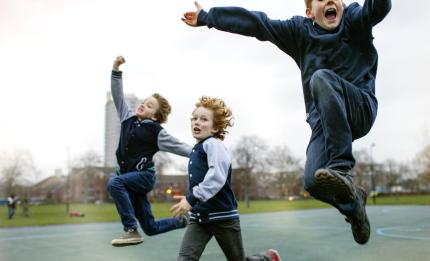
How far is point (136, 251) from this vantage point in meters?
8.53

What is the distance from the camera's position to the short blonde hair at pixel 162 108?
17.0ft

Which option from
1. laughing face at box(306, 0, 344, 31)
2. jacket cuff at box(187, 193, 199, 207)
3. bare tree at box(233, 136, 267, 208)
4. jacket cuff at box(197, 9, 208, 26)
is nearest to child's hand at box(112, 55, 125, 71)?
jacket cuff at box(197, 9, 208, 26)

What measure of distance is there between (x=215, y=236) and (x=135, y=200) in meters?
1.50

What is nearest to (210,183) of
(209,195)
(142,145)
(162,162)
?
(209,195)

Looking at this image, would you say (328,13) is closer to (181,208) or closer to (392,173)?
(181,208)

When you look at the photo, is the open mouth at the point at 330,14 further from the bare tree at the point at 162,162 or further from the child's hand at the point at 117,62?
the bare tree at the point at 162,162

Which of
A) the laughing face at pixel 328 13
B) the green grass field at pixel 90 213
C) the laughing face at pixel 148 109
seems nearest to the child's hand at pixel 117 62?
the laughing face at pixel 148 109

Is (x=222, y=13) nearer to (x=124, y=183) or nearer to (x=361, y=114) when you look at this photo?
(x=361, y=114)

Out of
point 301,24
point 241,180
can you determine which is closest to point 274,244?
point 301,24

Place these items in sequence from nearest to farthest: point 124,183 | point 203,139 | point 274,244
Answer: point 203,139
point 124,183
point 274,244

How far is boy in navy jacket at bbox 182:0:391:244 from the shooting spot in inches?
113

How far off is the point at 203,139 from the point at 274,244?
5.65 metres

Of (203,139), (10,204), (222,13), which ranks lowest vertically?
(10,204)

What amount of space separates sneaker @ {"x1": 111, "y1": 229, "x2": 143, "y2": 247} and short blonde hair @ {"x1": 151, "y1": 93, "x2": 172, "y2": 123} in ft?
4.21
